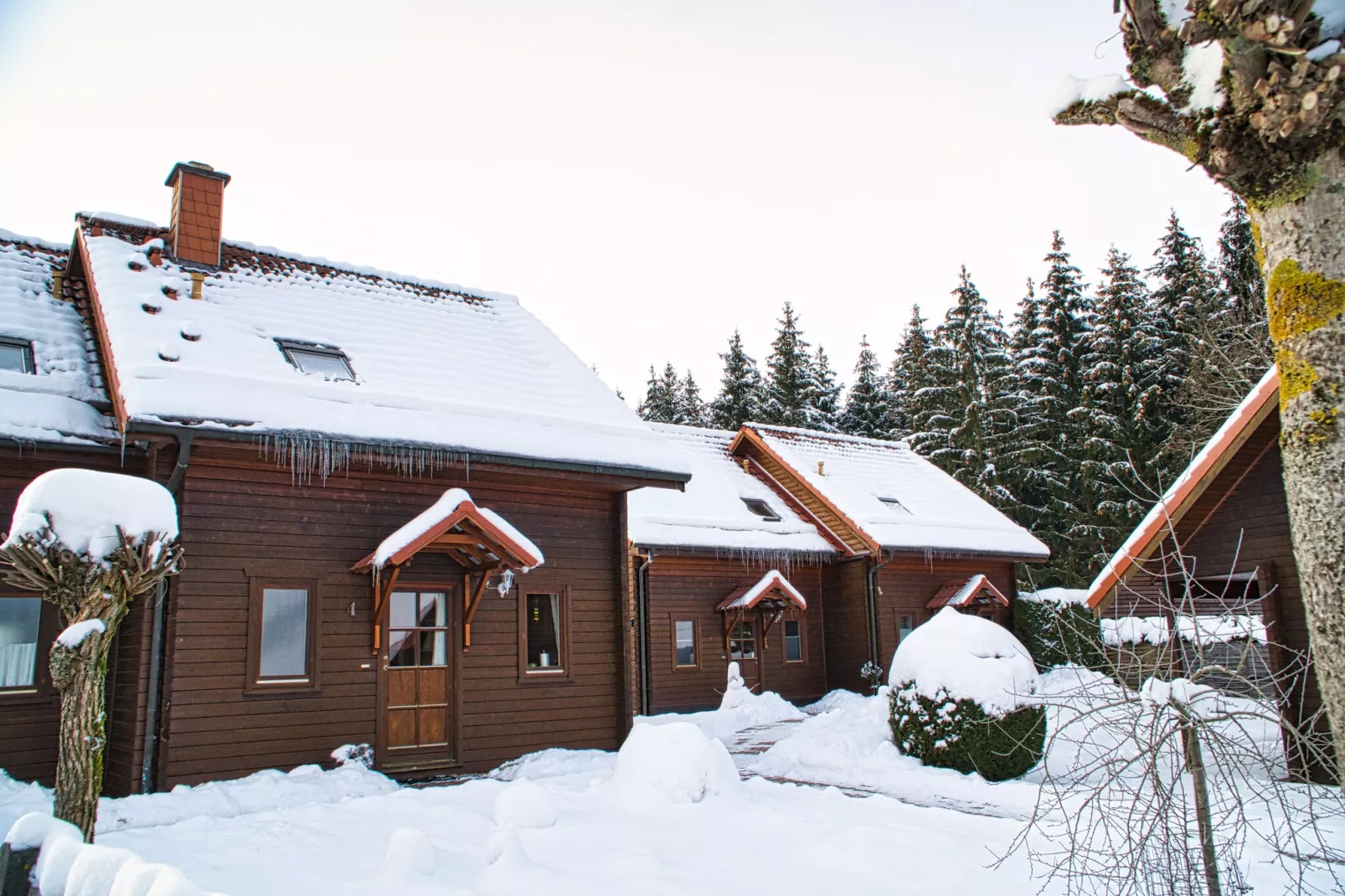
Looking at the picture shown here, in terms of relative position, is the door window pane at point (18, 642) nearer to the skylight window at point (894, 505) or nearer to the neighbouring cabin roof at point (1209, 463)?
the neighbouring cabin roof at point (1209, 463)

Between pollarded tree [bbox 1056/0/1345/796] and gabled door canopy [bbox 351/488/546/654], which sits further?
gabled door canopy [bbox 351/488/546/654]

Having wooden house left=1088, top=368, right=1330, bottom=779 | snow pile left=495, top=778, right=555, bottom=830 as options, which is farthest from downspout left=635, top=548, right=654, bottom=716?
snow pile left=495, top=778, right=555, bottom=830

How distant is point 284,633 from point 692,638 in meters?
9.66

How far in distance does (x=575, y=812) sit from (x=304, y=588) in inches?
170

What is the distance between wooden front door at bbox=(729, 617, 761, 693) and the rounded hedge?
850cm

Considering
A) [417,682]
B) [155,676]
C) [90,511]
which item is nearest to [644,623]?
[417,682]

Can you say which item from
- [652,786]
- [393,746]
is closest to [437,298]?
[393,746]

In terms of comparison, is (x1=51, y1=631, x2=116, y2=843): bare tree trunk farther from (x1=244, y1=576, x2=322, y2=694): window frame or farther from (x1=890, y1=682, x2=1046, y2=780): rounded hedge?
(x1=890, y1=682, x2=1046, y2=780): rounded hedge

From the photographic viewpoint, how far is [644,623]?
57.9 feet

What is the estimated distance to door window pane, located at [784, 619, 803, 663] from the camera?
20.1 m

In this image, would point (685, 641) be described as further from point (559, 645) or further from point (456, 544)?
point (456, 544)

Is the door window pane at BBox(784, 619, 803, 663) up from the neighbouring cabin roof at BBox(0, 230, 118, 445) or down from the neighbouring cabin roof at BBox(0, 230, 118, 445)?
down

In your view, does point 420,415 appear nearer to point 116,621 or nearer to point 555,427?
point 555,427

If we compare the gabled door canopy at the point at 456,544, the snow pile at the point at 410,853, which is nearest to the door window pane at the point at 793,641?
the gabled door canopy at the point at 456,544
